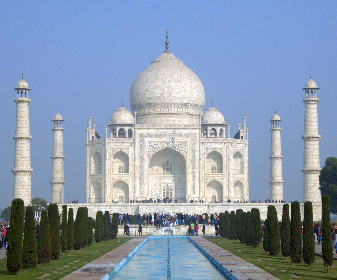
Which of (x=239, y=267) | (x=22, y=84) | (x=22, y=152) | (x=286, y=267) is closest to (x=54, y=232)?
(x=239, y=267)

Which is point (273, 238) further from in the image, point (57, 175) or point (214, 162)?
point (57, 175)

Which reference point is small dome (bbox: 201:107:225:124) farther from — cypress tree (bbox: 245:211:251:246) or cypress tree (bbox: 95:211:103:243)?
cypress tree (bbox: 245:211:251:246)

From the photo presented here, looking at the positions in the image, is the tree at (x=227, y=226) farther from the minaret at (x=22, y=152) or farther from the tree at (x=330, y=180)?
the minaret at (x=22, y=152)

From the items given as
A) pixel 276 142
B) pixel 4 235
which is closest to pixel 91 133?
pixel 276 142

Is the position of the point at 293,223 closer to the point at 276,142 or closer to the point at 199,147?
the point at 199,147

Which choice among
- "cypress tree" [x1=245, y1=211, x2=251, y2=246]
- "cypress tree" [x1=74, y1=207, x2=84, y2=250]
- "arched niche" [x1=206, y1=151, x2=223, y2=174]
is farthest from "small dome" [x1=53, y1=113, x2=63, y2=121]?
"cypress tree" [x1=245, y1=211, x2=251, y2=246]

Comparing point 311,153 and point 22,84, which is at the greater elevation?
point 22,84

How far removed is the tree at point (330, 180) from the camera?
3506 cm

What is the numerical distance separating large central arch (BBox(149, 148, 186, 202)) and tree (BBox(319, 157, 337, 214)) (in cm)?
883

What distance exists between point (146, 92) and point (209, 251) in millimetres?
26857

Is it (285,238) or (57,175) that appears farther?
Answer: (57,175)

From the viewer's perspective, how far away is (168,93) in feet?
140

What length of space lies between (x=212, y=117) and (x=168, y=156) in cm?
464

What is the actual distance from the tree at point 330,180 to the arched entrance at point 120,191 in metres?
12.1
